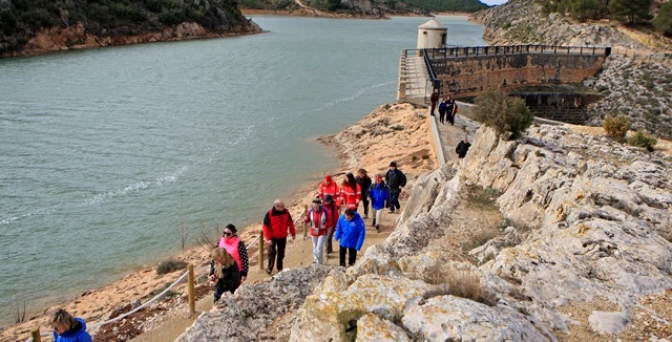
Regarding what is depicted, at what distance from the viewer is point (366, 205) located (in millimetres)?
13875

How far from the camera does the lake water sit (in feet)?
50.7

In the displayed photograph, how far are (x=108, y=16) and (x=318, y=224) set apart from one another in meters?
73.0

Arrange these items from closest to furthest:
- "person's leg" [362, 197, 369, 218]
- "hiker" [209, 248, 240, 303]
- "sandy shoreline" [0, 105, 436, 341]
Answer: "hiker" [209, 248, 240, 303]
"sandy shoreline" [0, 105, 436, 341]
"person's leg" [362, 197, 369, 218]

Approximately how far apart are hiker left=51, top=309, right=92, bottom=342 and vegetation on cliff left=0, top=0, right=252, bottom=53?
60.8 meters

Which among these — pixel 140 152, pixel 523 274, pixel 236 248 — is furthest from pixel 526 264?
pixel 140 152

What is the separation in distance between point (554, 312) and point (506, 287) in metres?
0.51

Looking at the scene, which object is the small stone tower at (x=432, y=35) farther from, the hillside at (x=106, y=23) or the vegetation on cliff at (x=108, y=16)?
the vegetation on cliff at (x=108, y=16)

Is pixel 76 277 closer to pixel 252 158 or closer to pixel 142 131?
pixel 252 158

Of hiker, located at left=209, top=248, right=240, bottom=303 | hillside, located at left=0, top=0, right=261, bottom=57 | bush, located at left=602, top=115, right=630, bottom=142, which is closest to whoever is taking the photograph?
hiker, located at left=209, top=248, right=240, bottom=303

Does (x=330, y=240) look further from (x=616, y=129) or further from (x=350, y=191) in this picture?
(x=616, y=129)

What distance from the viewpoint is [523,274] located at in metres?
6.04

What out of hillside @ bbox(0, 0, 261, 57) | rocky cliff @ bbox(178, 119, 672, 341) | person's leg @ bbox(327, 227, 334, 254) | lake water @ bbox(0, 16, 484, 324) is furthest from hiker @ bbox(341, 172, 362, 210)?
hillside @ bbox(0, 0, 261, 57)

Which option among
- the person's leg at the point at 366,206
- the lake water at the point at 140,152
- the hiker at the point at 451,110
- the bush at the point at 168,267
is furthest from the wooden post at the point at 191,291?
the hiker at the point at 451,110

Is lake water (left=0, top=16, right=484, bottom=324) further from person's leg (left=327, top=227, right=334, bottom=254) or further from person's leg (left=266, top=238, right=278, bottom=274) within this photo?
person's leg (left=327, top=227, right=334, bottom=254)
